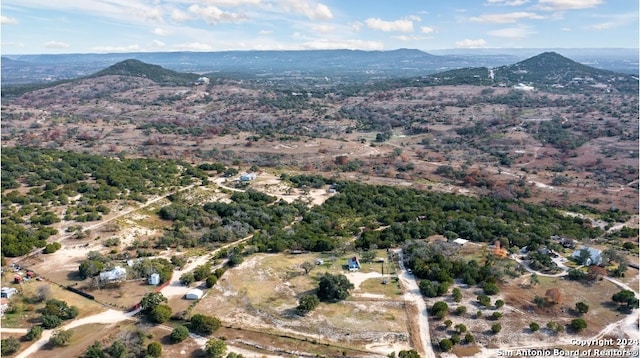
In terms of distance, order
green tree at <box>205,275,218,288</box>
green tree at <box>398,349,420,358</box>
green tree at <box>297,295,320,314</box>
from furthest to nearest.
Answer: green tree at <box>205,275,218,288</box>, green tree at <box>297,295,320,314</box>, green tree at <box>398,349,420,358</box>

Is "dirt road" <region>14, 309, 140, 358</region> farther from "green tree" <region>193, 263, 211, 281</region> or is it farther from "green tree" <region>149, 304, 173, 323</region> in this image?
"green tree" <region>193, 263, 211, 281</region>

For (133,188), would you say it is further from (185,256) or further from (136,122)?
(136,122)

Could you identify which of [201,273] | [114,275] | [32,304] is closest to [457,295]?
[201,273]

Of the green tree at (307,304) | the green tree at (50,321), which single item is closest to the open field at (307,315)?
the green tree at (307,304)

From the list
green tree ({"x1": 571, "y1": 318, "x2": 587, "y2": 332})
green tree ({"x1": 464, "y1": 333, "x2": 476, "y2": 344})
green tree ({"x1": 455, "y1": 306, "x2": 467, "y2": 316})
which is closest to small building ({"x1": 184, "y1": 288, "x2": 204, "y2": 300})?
green tree ({"x1": 455, "y1": 306, "x2": 467, "y2": 316})

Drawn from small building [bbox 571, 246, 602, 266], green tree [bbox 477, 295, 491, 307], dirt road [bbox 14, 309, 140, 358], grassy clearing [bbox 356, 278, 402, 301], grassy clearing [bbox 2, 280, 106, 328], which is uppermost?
small building [bbox 571, 246, 602, 266]

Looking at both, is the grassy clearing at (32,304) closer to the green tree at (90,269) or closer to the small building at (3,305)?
the small building at (3,305)

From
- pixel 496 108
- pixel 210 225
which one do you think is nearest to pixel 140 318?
A: pixel 210 225
